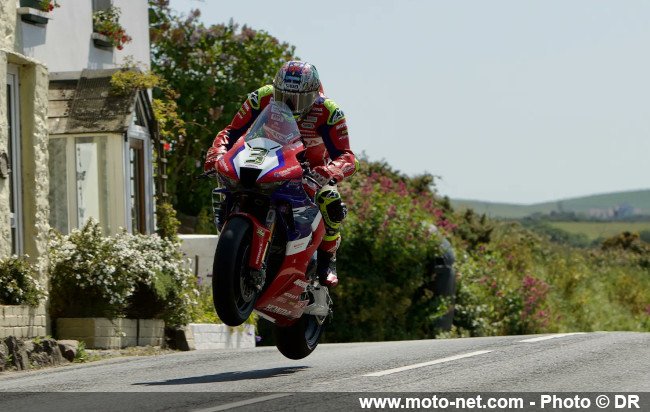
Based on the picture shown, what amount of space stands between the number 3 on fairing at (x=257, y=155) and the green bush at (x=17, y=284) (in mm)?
4521

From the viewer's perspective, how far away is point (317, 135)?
9.66 m

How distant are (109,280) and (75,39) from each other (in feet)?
19.0

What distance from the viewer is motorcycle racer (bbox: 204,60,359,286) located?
9.29 m

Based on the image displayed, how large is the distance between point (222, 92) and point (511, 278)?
883cm

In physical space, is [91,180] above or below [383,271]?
above

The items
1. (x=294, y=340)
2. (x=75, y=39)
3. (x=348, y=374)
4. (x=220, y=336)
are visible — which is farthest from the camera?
(x=75, y=39)

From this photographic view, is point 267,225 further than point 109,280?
No

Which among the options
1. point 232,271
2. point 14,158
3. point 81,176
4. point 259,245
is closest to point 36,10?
point 81,176

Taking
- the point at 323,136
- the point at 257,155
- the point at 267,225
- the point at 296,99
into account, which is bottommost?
the point at 267,225

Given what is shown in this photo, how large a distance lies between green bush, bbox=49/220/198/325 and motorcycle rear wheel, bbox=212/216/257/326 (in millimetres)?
5490

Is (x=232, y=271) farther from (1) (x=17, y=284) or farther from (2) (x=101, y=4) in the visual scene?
(2) (x=101, y=4)

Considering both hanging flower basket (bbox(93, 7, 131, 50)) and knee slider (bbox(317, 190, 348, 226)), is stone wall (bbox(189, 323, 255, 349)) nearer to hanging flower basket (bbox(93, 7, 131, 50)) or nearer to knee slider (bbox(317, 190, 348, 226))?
hanging flower basket (bbox(93, 7, 131, 50))

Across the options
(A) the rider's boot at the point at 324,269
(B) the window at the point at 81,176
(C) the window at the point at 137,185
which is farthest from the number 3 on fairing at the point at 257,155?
(C) the window at the point at 137,185

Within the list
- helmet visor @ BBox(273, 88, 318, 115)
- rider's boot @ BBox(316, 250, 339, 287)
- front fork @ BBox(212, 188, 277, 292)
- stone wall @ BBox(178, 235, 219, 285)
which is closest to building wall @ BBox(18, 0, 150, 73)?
stone wall @ BBox(178, 235, 219, 285)
